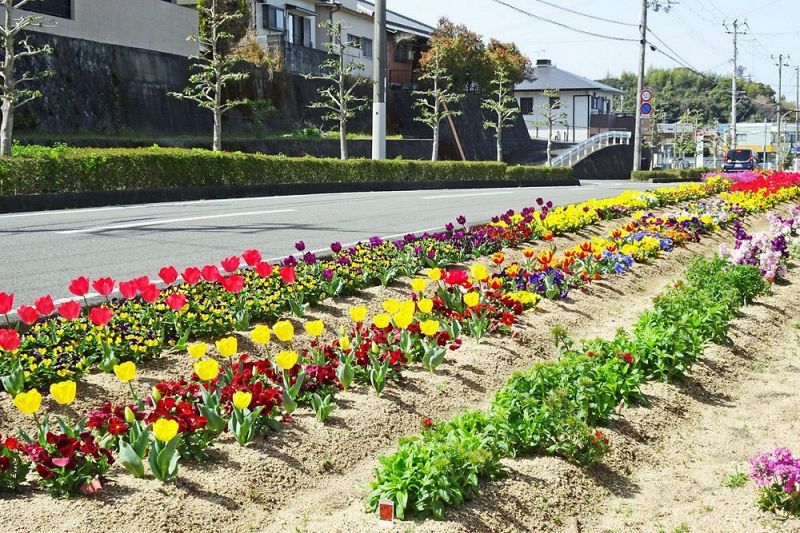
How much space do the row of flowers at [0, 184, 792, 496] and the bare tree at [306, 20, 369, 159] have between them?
24.1 metres

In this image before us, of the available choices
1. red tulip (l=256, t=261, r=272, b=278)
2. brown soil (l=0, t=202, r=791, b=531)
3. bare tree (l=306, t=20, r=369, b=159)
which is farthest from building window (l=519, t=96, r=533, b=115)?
brown soil (l=0, t=202, r=791, b=531)

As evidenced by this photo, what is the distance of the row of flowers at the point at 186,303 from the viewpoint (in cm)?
518

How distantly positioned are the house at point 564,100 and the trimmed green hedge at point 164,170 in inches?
1697

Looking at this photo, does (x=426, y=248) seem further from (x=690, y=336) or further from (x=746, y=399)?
(x=746, y=399)

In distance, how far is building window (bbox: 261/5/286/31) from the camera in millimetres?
40656

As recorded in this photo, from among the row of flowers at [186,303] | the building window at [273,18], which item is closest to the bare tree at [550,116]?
the building window at [273,18]

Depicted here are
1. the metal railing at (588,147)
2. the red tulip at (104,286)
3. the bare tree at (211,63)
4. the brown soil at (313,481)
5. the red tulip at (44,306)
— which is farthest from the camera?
the metal railing at (588,147)

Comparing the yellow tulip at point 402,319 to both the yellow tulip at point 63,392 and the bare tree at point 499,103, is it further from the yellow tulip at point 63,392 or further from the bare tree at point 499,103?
the bare tree at point 499,103

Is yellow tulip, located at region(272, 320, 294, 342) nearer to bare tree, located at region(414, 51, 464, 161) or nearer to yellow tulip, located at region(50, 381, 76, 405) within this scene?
yellow tulip, located at region(50, 381, 76, 405)

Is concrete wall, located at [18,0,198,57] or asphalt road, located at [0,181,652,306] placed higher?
concrete wall, located at [18,0,198,57]

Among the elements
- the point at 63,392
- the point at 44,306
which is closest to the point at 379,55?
the point at 44,306

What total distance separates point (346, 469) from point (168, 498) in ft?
3.36

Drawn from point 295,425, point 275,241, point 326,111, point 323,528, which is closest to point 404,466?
point 323,528

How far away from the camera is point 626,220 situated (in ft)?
45.8
